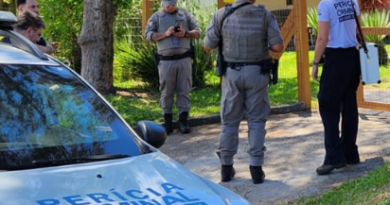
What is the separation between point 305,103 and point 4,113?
25.0 ft

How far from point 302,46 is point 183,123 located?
86.3 inches

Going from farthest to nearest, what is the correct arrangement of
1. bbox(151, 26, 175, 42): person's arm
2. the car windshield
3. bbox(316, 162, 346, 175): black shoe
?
bbox(151, 26, 175, 42): person's arm < bbox(316, 162, 346, 175): black shoe < the car windshield

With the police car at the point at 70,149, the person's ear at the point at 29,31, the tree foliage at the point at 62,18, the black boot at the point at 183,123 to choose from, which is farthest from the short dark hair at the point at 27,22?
the tree foliage at the point at 62,18

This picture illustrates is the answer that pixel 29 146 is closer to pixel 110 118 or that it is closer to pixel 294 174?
pixel 110 118

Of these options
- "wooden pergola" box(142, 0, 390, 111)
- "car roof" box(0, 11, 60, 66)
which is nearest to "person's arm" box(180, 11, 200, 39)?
"wooden pergola" box(142, 0, 390, 111)

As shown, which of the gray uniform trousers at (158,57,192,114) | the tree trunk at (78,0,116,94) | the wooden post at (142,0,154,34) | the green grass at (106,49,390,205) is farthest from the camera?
the wooden post at (142,0,154,34)

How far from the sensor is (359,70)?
7883 mm

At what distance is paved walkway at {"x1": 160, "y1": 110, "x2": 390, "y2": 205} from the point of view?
7539 millimetres

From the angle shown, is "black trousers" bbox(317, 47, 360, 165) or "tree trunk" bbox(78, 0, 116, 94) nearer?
"black trousers" bbox(317, 47, 360, 165)

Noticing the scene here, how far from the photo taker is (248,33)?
24.9 ft

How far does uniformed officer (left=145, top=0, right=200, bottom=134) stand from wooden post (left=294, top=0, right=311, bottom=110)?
1.75m

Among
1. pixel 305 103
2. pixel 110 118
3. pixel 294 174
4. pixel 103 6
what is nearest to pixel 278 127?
pixel 305 103

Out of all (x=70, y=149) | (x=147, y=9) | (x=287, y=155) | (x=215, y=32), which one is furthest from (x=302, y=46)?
(x=70, y=149)

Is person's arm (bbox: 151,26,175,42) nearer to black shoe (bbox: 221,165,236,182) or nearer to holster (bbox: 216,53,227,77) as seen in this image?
holster (bbox: 216,53,227,77)
